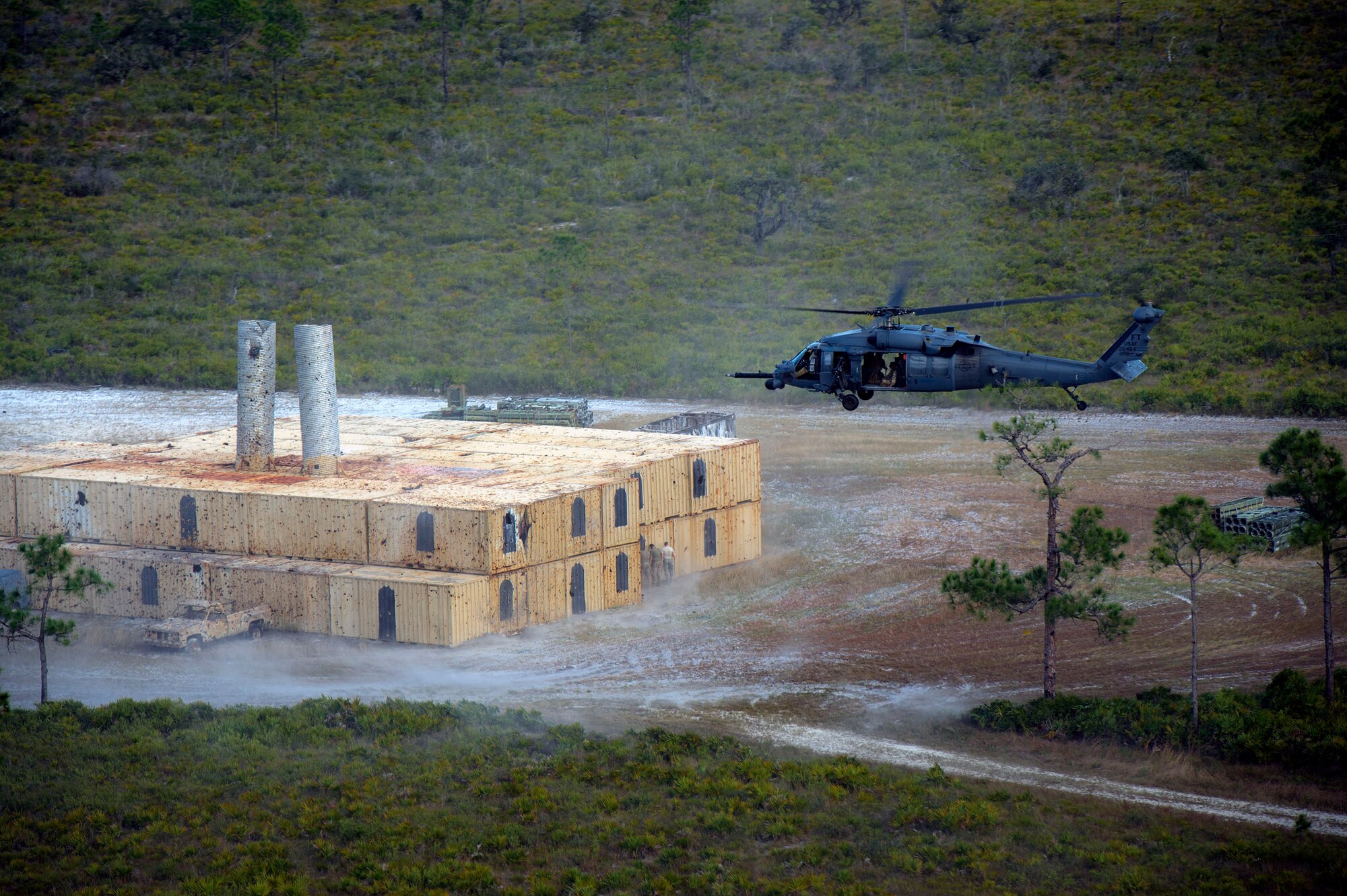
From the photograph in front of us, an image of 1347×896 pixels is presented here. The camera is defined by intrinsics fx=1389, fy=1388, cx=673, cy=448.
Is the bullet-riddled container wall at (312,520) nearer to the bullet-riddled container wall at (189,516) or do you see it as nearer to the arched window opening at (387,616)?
the bullet-riddled container wall at (189,516)

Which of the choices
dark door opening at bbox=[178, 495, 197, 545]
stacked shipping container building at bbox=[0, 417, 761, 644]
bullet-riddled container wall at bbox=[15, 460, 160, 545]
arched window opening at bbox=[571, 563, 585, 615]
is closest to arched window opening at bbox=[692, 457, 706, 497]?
stacked shipping container building at bbox=[0, 417, 761, 644]

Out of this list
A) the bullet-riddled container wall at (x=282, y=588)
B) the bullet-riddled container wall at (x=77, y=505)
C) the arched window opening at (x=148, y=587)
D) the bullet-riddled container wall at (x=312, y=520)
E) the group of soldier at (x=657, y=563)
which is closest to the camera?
the bullet-riddled container wall at (x=282, y=588)

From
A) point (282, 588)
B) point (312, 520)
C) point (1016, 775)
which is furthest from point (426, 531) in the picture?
point (1016, 775)

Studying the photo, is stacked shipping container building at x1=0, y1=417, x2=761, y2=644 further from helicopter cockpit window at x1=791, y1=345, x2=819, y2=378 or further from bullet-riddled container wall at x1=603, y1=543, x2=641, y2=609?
helicopter cockpit window at x1=791, y1=345, x2=819, y2=378

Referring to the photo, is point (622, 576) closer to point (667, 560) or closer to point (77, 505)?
point (667, 560)

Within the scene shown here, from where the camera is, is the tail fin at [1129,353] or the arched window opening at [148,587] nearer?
the tail fin at [1129,353]

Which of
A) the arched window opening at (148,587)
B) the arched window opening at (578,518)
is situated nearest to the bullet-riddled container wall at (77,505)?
the arched window opening at (148,587)

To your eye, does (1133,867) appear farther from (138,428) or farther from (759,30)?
(759,30)
